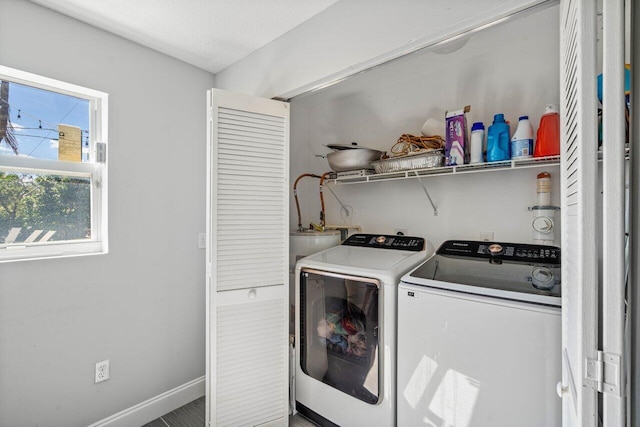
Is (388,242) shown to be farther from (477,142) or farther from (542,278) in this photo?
(542,278)

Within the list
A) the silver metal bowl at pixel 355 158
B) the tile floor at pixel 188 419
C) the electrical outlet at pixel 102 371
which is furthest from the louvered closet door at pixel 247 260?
the electrical outlet at pixel 102 371

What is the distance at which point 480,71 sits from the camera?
1896 mm

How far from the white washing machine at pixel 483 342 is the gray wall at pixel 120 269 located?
1.65m

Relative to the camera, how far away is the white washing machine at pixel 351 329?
5.08 ft

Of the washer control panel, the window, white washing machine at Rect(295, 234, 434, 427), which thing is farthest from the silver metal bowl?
the window

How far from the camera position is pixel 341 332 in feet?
5.98

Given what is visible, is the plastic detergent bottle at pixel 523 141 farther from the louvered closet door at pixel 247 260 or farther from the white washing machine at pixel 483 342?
the louvered closet door at pixel 247 260

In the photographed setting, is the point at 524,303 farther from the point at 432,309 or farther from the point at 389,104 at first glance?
the point at 389,104

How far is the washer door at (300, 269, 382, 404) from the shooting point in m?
1.61

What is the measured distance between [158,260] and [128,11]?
5.01 ft

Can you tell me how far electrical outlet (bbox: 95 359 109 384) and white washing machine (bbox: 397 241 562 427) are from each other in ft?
5.77

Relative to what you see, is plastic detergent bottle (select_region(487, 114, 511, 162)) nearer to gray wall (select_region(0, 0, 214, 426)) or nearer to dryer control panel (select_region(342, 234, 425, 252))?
dryer control panel (select_region(342, 234, 425, 252))

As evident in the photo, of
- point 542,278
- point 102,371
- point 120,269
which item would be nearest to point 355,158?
point 542,278

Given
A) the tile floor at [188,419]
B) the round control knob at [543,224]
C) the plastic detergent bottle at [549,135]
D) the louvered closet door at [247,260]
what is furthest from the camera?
the tile floor at [188,419]
